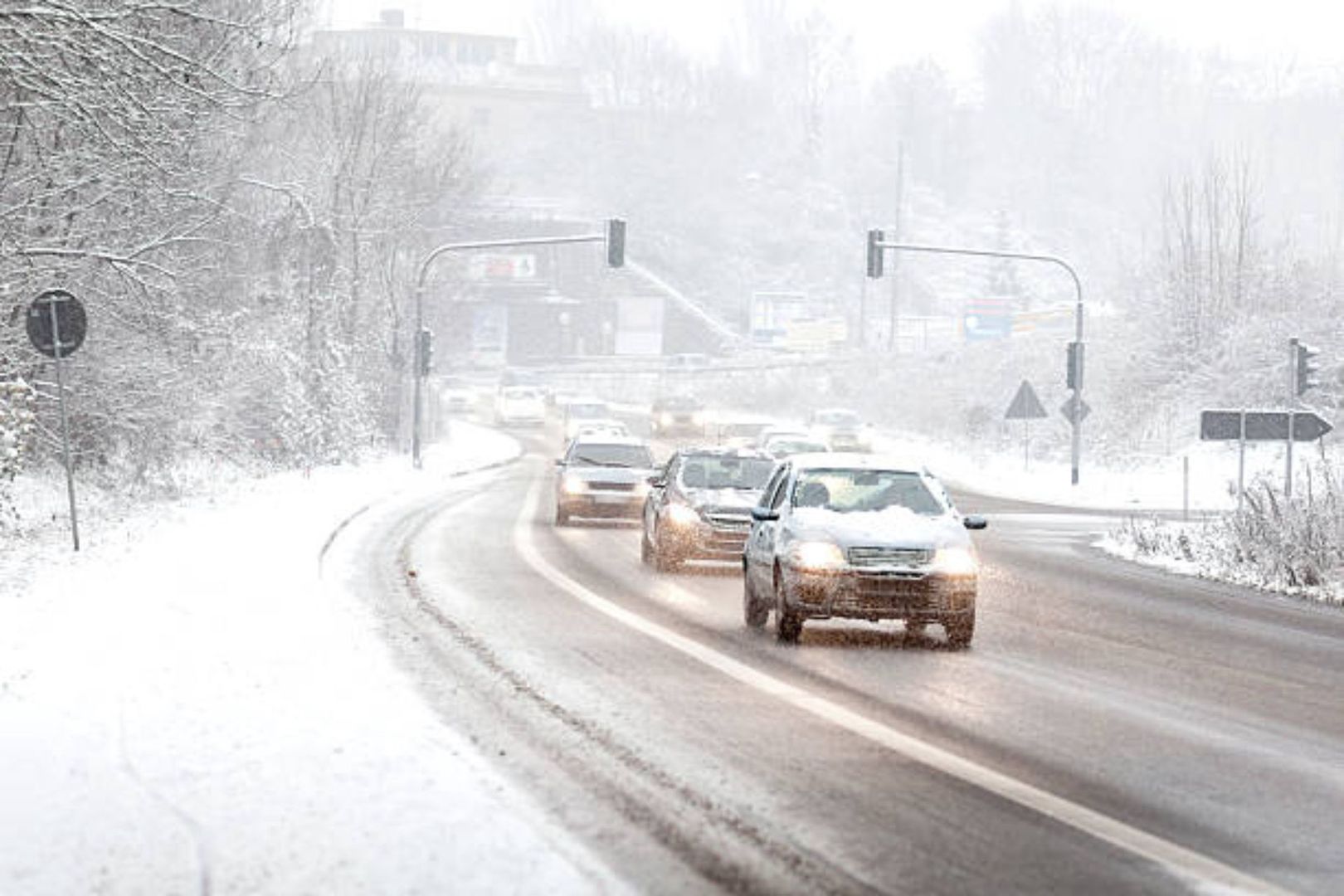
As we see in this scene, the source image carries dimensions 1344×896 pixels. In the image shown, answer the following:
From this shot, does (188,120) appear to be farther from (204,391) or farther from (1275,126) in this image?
(1275,126)

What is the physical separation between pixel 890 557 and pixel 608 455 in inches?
735

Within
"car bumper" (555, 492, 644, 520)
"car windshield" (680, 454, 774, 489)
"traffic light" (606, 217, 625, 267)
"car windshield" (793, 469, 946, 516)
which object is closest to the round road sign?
"car windshield" (680, 454, 774, 489)

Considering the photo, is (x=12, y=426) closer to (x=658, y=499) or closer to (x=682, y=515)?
(x=658, y=499)

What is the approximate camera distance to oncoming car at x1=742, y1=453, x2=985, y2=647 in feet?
55.5

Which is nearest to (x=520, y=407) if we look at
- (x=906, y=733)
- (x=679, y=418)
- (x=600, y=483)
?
(x=679, y=418)

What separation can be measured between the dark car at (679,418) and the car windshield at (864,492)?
61011 millimetres

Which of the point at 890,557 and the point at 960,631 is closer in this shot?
the point at 890,557

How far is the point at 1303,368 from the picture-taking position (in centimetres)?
3675

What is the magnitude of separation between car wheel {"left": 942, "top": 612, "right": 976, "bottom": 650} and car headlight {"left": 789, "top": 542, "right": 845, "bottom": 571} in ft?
3.32

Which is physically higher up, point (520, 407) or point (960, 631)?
point (520, 407)

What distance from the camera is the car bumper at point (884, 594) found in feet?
55.4

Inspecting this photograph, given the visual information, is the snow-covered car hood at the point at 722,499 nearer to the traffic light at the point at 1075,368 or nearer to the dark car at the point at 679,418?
the traffic light at the point at 1075,368

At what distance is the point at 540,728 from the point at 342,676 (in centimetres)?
214

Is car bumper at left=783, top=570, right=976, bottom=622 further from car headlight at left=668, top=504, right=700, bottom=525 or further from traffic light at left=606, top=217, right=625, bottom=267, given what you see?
traffic light at left=606, top=217, right=625, bottom=267
